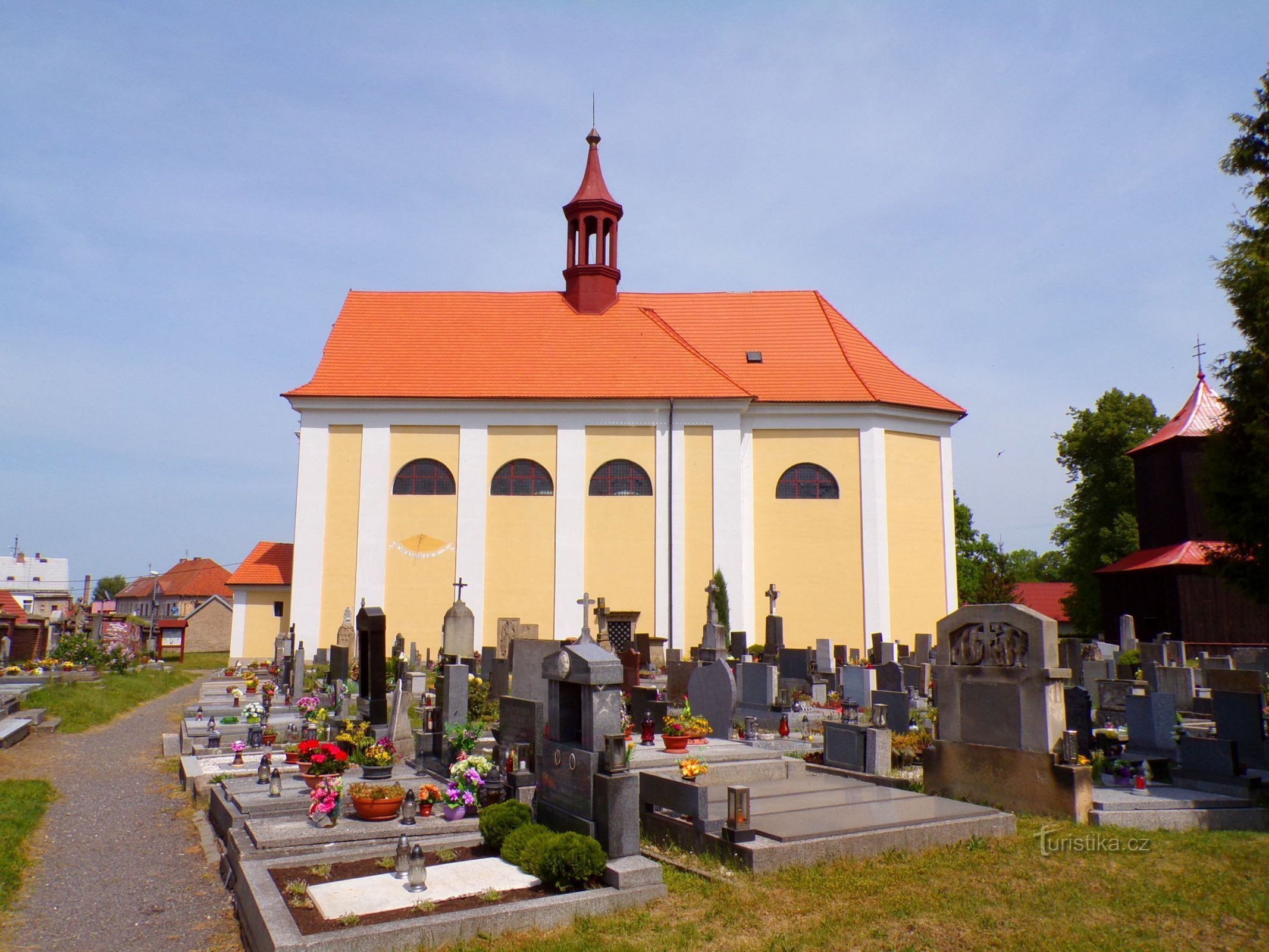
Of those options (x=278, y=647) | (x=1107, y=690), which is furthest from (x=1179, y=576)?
(x=278, y=647)

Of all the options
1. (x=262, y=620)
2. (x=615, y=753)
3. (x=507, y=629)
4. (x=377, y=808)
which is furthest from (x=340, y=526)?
(x=615, y=753)

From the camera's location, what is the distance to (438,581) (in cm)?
2366

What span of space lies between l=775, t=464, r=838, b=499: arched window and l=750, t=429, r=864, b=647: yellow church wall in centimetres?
12

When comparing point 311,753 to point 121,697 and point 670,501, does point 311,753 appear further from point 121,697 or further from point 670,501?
point 670,501

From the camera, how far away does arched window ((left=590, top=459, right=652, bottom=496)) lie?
80.1 ft

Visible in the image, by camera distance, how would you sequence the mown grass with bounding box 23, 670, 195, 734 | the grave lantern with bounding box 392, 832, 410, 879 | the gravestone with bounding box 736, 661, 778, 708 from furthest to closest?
the mown grass with bounding box 23, 670, 195, 734 → the gravestone with bounding box 736, 661, 778, 708 → the grave lantern with bounding box 392, 832, 410, 879

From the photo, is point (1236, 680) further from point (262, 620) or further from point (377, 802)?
point (262, 620)

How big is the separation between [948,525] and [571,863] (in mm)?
21744

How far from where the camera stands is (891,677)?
1422 cm

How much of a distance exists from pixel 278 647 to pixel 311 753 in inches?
553

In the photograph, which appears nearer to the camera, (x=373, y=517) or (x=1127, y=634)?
(x=1127, y=634)

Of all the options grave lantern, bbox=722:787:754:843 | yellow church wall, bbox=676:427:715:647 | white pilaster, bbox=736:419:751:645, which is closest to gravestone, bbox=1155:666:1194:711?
grave lantern, bbox=722:787:754:843

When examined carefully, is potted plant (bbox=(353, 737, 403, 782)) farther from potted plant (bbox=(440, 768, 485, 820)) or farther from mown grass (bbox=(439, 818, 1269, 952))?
mown grass (bbox=(439, 818, 1269, 952))

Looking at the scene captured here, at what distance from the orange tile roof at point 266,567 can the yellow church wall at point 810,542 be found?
45.1 ft
